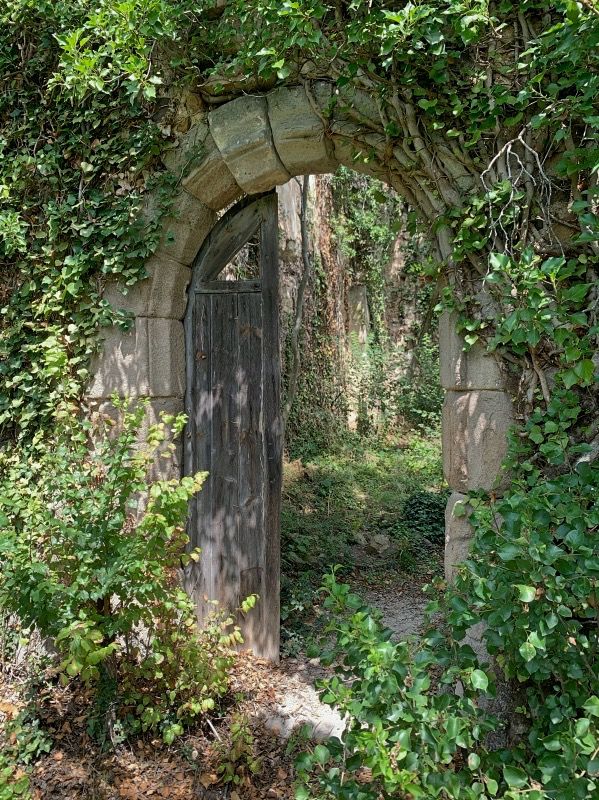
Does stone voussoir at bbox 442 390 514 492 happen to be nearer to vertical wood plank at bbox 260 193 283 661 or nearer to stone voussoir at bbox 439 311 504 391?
stone voussoir at bbox 439 311 504 391

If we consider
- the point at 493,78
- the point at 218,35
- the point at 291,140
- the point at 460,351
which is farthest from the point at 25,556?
the point at 493,78

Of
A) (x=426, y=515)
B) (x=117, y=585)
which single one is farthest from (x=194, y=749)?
(x=426, y=515)

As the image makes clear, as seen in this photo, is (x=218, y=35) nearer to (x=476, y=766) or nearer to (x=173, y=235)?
(x=173, y=235)

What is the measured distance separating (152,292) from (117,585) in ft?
5.12

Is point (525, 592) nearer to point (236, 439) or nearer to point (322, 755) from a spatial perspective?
point (322, 755)

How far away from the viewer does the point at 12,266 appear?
3.29m

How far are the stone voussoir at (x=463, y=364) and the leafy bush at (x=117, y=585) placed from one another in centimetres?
120

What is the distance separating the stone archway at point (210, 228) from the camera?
250cm

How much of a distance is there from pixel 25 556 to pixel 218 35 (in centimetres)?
249

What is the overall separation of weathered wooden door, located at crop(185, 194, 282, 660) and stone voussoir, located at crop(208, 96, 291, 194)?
410 millimetres

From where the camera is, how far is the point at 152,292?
3.16 m

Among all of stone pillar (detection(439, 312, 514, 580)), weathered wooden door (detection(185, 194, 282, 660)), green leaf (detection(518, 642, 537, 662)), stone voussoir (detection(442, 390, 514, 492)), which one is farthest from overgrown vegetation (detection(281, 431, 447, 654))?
green leaf (detection(518, 642, 537, 662))

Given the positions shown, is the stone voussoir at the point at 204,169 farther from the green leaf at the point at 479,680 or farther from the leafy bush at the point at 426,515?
the leafy bush at the point at 426,515

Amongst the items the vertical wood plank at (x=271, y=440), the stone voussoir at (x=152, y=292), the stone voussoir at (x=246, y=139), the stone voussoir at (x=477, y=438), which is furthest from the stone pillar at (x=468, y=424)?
the stone voussoir at (x=152, y=292)
